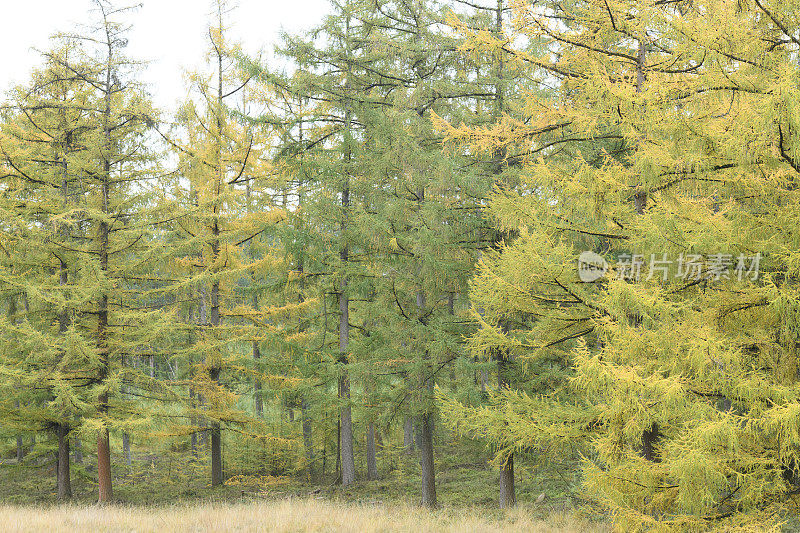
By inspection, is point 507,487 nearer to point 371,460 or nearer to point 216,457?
point 371,460

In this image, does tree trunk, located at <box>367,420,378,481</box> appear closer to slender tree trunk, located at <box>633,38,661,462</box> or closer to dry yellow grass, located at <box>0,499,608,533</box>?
dry yellow grass, located at <box>0,499,608,533</box>

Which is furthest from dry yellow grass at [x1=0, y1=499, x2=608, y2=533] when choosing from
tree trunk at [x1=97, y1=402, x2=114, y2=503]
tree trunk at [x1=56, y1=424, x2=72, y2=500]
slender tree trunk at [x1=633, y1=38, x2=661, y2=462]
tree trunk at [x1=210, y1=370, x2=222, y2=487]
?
tree trunk at [x1=210, y1=370, x2=222, y2=487]

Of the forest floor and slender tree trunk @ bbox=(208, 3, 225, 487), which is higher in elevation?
slender tree trunk @ bbox=(208, 3, 225, 487)

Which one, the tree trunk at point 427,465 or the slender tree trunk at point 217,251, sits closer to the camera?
the tree trunk at point 427,465

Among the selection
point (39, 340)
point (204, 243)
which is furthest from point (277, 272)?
point (39, 340)

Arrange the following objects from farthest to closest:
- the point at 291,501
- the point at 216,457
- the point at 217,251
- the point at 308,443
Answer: the point at 308,443 < the point at 216,457 < the point at 217,251 < the point at 291,501

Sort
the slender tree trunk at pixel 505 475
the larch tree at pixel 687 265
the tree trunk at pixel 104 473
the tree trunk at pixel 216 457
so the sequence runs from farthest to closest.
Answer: the tree trunk at pixel 216 457 → the tree trunk at pixel 104 473 → the slender tree trunk at pixel 505 475 → the larch tree at pixel 687 265

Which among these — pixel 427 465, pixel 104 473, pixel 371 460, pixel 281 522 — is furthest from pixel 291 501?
pixel 371 460

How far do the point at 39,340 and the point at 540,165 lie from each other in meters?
11.8

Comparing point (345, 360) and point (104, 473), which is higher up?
point (345, 360)

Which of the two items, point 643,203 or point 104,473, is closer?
point 643,203

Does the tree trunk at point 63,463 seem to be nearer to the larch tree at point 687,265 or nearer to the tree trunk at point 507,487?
the tree trunk at point 507,487

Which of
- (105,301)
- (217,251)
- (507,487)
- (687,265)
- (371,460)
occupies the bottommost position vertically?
(371,460)

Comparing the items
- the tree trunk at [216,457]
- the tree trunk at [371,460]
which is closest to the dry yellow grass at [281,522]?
the tree trunk at [216,457]
